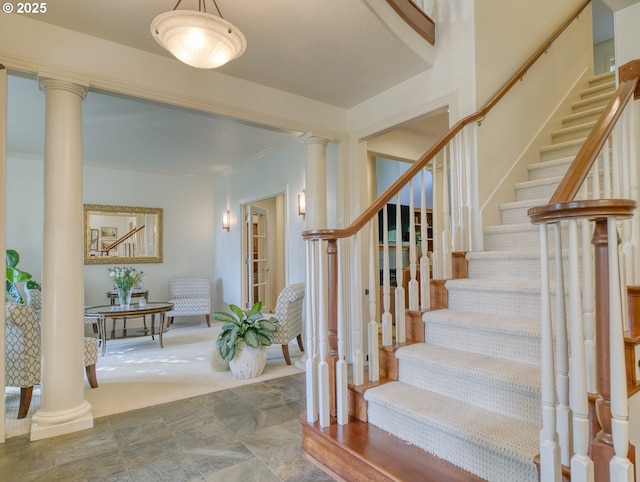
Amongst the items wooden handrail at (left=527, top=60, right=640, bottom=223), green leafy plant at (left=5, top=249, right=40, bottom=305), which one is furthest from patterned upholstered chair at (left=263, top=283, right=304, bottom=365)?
green leafy plant at (left=5, top=249, right=40, bottom=305)

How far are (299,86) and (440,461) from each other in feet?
10.2

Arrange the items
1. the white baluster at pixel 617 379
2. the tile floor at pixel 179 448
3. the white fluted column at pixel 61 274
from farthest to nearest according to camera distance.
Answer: the white fluted column at pixel 61 274
the tile floor at pixel 179 448
the white baluster at pixel 617 379

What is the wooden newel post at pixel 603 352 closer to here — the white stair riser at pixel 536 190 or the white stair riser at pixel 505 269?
the white stair riser at pixel 505 269

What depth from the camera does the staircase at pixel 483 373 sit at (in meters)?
1.58

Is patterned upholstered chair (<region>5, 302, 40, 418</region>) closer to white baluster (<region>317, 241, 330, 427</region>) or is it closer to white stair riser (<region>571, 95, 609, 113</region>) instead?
white baluster (<region>317, 241, 330, 427</region>)

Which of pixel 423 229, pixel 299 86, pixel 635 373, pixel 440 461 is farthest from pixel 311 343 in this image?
pixel 299 86

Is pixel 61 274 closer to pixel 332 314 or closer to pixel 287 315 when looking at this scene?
pixel 332 314

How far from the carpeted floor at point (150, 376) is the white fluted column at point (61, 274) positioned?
0.29 metres

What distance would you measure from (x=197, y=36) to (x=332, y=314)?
1613 millimetres

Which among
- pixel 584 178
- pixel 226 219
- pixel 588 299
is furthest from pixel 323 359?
pixel 226 219

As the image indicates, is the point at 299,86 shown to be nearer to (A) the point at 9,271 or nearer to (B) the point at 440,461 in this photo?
(B) the point at 440,461

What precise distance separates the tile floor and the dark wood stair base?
0.33ft

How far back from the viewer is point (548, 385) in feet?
3.96

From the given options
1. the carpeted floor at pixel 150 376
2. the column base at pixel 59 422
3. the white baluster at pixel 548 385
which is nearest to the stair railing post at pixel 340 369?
the white baluster at pixel 548 385
